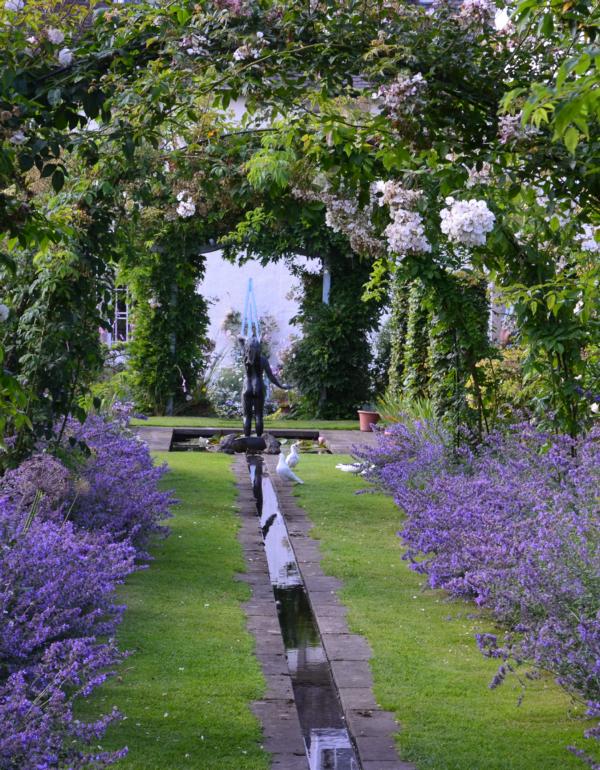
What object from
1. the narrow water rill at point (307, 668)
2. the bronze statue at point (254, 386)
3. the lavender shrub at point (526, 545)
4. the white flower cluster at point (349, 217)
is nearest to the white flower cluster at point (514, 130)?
the lavender shrub at point (526, 545)

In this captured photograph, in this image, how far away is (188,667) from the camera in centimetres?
473

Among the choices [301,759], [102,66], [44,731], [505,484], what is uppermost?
[102,66]

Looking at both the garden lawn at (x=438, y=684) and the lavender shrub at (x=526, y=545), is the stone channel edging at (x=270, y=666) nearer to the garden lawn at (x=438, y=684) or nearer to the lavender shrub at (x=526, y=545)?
the garden lawn at (x=438, y=684)

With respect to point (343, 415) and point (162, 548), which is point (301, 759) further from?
point (343, 415)

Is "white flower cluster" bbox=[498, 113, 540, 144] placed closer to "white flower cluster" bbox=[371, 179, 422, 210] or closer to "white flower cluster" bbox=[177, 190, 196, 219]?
"white flower cluster" bbox=[371, 179, 422, 210]

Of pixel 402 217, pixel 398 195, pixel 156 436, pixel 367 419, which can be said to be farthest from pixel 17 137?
pixel 367 419

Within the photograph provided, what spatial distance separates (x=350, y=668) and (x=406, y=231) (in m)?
2.70

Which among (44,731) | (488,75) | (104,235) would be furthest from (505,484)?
(44,731)

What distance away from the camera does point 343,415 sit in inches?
675

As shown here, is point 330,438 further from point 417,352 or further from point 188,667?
point 188,667

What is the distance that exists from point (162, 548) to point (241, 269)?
496 inches

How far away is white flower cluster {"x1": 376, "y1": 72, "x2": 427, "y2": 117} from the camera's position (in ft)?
13.9

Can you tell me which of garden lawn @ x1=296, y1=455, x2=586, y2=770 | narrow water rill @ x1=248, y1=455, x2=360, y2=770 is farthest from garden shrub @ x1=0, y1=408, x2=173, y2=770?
garden lawn @ x1=296, y1=455, x2=586, y2=770

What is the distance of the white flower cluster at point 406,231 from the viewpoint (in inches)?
240
